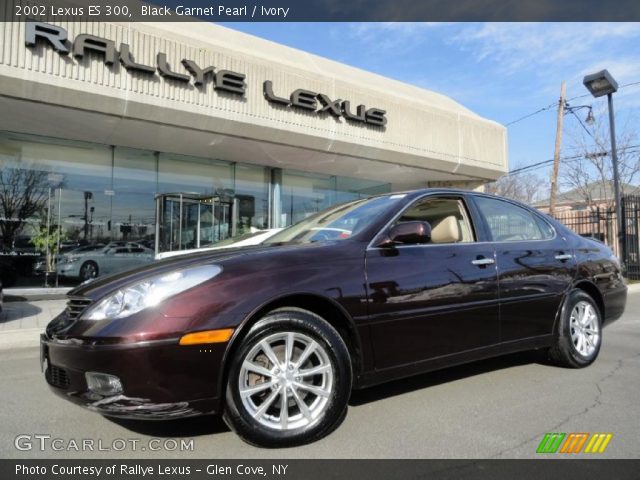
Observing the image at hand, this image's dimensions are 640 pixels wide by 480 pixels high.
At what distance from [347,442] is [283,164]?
1167cm

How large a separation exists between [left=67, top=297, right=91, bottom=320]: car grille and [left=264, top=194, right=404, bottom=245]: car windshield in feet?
4.25

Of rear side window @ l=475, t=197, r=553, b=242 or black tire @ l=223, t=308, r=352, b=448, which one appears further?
rear side window @ l=475, t=197, r=553, b=242

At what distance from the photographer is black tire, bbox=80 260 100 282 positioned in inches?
A: 470

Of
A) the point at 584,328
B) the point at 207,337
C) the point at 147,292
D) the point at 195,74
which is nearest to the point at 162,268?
the point at 147,292

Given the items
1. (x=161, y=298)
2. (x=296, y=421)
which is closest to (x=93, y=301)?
(x=161, y=298)

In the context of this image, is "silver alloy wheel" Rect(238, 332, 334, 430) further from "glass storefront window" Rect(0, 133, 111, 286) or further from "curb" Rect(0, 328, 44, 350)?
"glass storefront window" Rect(0, 133, 111, 286)

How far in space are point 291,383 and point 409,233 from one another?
1.26 m

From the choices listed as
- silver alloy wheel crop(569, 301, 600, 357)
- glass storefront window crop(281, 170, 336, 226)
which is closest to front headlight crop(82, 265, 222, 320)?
silver alloy wheel crop(569, 301, 600, 357)

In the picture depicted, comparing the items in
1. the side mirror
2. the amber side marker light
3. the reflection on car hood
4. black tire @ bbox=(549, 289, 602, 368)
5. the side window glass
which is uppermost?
the side window glass

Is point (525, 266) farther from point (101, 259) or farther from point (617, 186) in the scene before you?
point (617, 186)

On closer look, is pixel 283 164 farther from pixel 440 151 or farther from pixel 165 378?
pixel 165 378

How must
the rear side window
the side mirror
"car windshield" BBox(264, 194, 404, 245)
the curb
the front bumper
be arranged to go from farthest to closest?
the curb < the rear side window < "car windshield" BBox(264, 194, 404, 245) < the side mirror < the front bumper

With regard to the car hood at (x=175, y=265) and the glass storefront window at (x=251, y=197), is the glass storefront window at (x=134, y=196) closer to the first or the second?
the glass storefront window at (x=251, y=197)

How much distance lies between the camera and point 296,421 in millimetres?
2850
